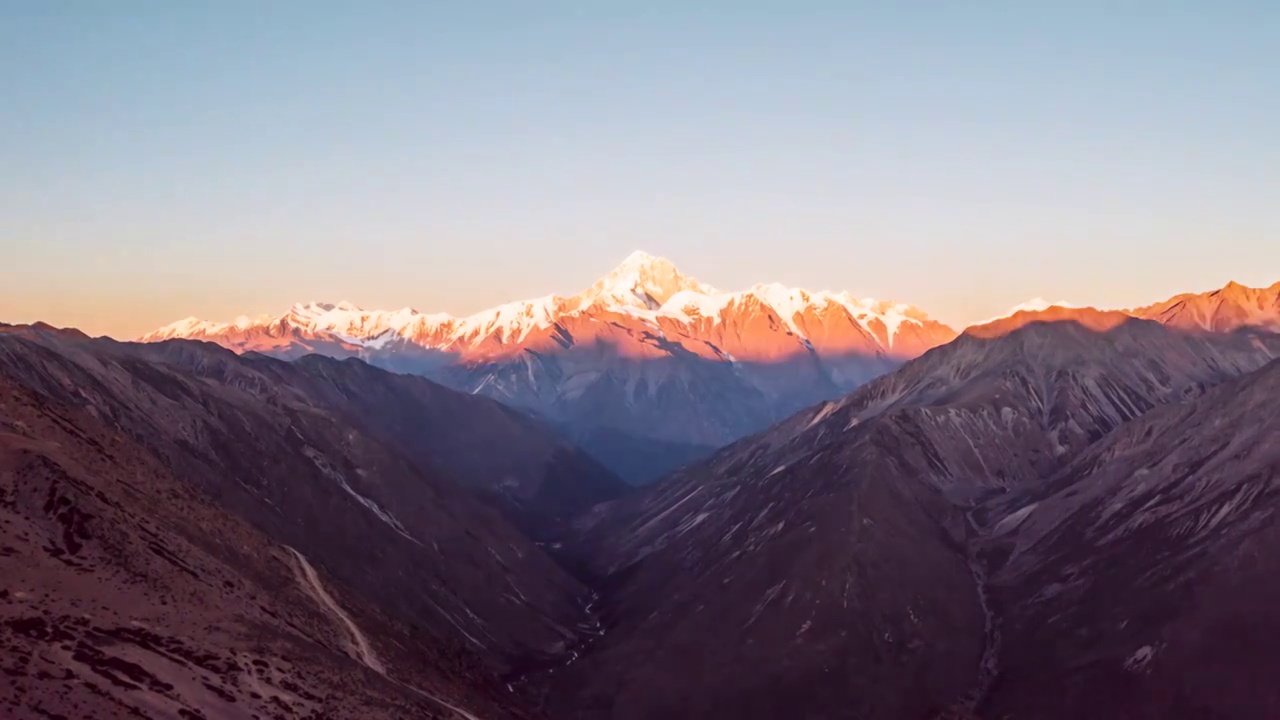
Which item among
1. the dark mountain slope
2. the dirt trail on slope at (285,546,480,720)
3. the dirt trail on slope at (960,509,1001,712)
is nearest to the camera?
A: the dirt trail on slope at (285,546,480,720)

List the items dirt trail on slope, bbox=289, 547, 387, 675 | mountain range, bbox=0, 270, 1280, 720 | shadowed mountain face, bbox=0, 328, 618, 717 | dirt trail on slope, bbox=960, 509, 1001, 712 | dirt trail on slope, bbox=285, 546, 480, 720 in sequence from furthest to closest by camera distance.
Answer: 1. dirt trail on slope, bbox=960, 509, 1001, 712
2. dirt trail on slope, bbox=289, 547, 387, 675
3. dirt trail on slope, bbox=285, 546, 480, 720
4. mountain range, bbox=0, 270, 1280, 720
5. shadowed mountain face, bbox=0, 328, 618, 717

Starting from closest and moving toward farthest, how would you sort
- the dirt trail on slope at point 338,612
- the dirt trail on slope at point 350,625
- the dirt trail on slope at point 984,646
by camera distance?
the dirt trail on slope at point 350,625 < the dirt trail on slope at point 338,612 < the dirt trail on slope at point 984,646

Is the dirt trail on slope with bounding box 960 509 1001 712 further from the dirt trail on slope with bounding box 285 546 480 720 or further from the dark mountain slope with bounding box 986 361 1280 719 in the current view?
the dirt trail on slope with bounding box 285 546 480 720

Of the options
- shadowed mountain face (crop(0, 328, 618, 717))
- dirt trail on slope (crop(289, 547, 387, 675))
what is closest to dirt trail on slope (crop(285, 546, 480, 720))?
dirt trail on slope (crop(289, 547, 387, 675))

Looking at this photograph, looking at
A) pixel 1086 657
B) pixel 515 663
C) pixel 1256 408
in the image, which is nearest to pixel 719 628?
pixel 515 663

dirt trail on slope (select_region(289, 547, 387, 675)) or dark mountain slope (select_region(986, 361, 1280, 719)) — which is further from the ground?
dirt trail on slope (select_region(289, 547, 387, 675))

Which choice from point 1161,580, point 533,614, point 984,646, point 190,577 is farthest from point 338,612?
point 1161,580

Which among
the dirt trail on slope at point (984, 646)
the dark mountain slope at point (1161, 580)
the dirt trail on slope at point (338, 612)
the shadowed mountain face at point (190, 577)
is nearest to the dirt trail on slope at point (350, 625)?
the dirt trail on slope at point (338, 612)

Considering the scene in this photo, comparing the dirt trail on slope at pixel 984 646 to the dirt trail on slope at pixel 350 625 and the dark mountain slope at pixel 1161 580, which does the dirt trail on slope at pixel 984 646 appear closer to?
the dark mountain slope at pixel 1161 580

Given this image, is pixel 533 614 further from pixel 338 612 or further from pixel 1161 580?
pixel 1161 580
